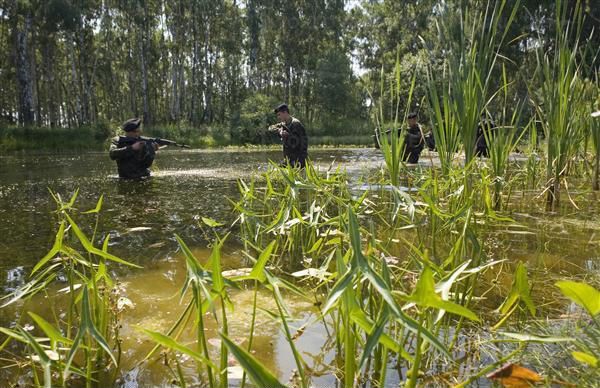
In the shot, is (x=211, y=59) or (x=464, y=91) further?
(x=211, y=59)

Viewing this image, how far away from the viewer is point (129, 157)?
327 inches

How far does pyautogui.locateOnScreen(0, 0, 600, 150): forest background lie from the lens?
83.4 feet

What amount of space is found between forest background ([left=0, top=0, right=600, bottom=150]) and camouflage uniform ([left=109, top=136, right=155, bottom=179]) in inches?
618

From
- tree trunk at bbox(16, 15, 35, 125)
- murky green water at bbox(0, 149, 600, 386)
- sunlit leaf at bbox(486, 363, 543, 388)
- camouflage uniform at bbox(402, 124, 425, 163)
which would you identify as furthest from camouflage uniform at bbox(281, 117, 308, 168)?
tree trunk at bbox(16, 15, 35, 125)

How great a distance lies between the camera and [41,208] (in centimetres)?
559

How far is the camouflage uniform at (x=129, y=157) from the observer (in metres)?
8.08

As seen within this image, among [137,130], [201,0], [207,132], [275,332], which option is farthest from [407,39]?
[275,332]

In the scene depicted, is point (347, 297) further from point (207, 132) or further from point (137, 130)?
point (207, 132)

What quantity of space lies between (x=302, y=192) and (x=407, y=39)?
35.7 metres

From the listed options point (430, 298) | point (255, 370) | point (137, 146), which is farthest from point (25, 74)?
point (430, 298)

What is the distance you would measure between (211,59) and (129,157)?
30154 millimetres

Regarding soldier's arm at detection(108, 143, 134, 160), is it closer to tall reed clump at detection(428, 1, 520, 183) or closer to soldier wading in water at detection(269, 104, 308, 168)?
soldier wading in water at detection(269, 104, 308, 168)

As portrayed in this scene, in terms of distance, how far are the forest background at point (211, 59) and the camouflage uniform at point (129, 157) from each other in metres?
15.7

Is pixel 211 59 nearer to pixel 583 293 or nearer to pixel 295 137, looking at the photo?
pixel 295 137
